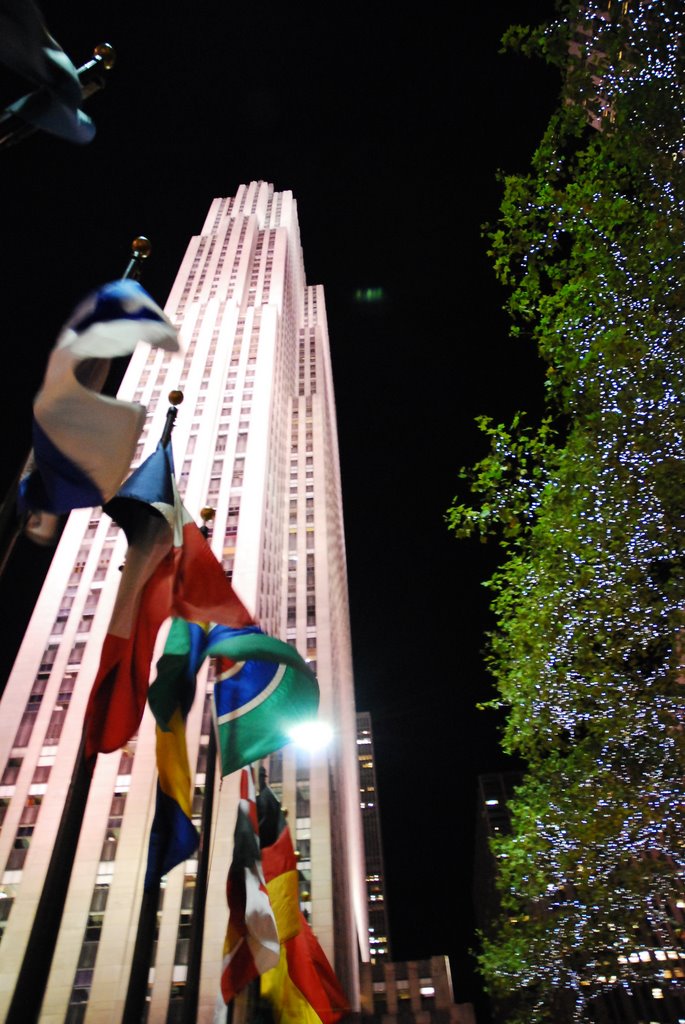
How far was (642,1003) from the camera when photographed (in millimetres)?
74375

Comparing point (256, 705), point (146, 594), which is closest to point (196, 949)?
point (256, 705)

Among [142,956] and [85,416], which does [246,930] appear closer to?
[142,956]

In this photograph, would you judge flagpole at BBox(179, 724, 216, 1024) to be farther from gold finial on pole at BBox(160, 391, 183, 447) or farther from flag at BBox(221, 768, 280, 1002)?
gold finial on pole at BBox(160, 391, 183, 447)

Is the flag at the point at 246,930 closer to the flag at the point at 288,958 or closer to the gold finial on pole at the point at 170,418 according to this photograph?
the flag at the point at 288,958

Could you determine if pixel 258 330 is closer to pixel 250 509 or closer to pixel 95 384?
pixel 250 509

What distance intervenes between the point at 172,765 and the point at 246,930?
2.89 metres

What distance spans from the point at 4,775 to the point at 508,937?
34.6 meters

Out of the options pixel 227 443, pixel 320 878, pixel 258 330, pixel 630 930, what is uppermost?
pixel 258 330

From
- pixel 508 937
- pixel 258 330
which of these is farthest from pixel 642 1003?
pixel 258 330

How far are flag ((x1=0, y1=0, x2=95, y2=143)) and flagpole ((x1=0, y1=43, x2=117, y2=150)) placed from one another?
130 millimetres

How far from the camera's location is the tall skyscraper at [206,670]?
38.2 meters

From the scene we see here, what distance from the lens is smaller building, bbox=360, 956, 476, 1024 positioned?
2114 inches

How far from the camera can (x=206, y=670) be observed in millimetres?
46125

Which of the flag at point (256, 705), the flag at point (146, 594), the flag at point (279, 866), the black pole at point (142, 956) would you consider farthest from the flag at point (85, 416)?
the flag at point (279, 866)
